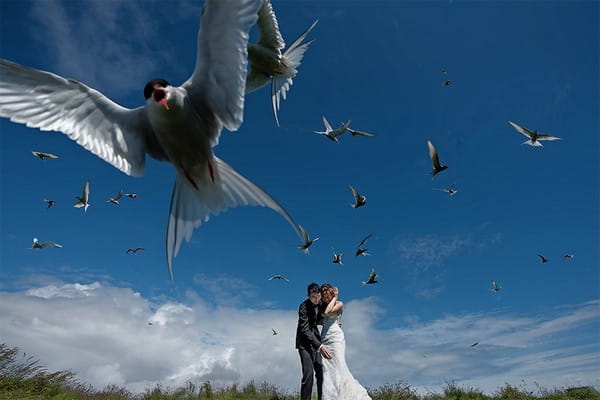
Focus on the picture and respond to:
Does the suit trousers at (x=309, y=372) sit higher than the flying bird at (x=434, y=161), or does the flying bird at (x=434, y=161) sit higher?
the flying bird at (x=434, y=161)

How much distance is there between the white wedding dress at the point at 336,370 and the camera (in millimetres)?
7262

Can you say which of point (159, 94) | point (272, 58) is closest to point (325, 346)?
point (159, 94)

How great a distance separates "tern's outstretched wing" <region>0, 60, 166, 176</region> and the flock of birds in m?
0.01

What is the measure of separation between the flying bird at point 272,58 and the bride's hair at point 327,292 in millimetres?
3566

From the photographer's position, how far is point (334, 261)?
11.4 meters

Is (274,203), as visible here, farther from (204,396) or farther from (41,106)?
(204,396)

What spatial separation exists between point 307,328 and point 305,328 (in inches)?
1.4

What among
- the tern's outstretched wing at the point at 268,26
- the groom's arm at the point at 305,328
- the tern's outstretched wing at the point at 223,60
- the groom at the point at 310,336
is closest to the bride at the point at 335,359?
the groom at the point at 310,336

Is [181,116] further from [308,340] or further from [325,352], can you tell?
[325,352]

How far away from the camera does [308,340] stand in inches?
283

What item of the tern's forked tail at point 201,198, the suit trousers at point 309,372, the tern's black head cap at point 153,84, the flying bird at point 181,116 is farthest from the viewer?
the suit trousers at point 309,372

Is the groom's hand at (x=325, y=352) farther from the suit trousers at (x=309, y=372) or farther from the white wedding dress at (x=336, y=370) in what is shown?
the suit trousers at (x=309, y=372)

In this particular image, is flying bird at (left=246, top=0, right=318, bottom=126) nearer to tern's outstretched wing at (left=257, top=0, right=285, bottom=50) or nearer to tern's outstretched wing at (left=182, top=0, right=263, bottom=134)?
tern's outstretched wing at (left=257, top=0, right=285, bottom=50)

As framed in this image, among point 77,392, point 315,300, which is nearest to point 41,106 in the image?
point 315,300
